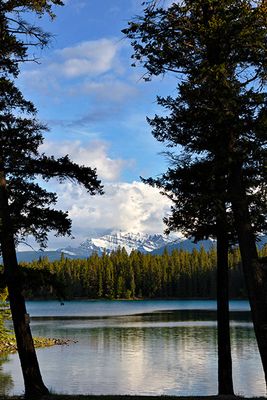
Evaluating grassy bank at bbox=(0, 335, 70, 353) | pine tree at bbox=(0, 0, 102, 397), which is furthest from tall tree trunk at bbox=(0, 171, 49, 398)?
grassy bank at bbox=(0, 335, 70, 353)

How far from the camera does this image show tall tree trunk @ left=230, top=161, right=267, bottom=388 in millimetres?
12602

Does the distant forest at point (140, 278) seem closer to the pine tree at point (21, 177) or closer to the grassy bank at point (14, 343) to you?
the grassy bank at point (14, 343)

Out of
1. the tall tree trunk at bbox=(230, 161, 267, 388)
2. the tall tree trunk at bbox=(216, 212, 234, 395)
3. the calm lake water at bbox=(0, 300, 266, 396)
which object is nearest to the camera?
the tall tree trunk at bbox=(230, 161, 267, 388)

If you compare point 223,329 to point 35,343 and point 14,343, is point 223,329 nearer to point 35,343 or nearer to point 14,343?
point 35,343

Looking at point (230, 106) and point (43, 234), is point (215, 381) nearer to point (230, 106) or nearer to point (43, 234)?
point (43, 234)

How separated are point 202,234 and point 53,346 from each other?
33.4 m

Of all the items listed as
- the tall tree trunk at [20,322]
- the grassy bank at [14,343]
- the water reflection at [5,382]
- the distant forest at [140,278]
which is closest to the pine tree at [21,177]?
the tall tree trunk at [20,322]

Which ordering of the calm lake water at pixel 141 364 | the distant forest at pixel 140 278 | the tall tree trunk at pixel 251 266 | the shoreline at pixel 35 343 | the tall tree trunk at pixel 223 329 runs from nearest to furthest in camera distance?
the tall tree trunk at pixel 251 266, the tall tree trunk at pixel 223 329, the calm lake water at pixel 141 364, the shoreline at pixel 35 343, the distant forest at pixel 140 278

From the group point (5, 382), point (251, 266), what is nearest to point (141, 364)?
point (5, 382)

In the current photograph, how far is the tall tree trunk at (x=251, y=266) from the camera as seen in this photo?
12602 mm

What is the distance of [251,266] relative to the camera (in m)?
13.0

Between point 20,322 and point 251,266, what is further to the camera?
point 20,322

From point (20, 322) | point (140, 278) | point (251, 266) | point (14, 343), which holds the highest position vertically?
point (140, 278)

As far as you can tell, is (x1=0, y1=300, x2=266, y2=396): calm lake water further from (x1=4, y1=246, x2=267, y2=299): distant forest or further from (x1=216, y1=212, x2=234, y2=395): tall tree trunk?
(x1=4, y1=246, x2=267, y2=299): distant forest
